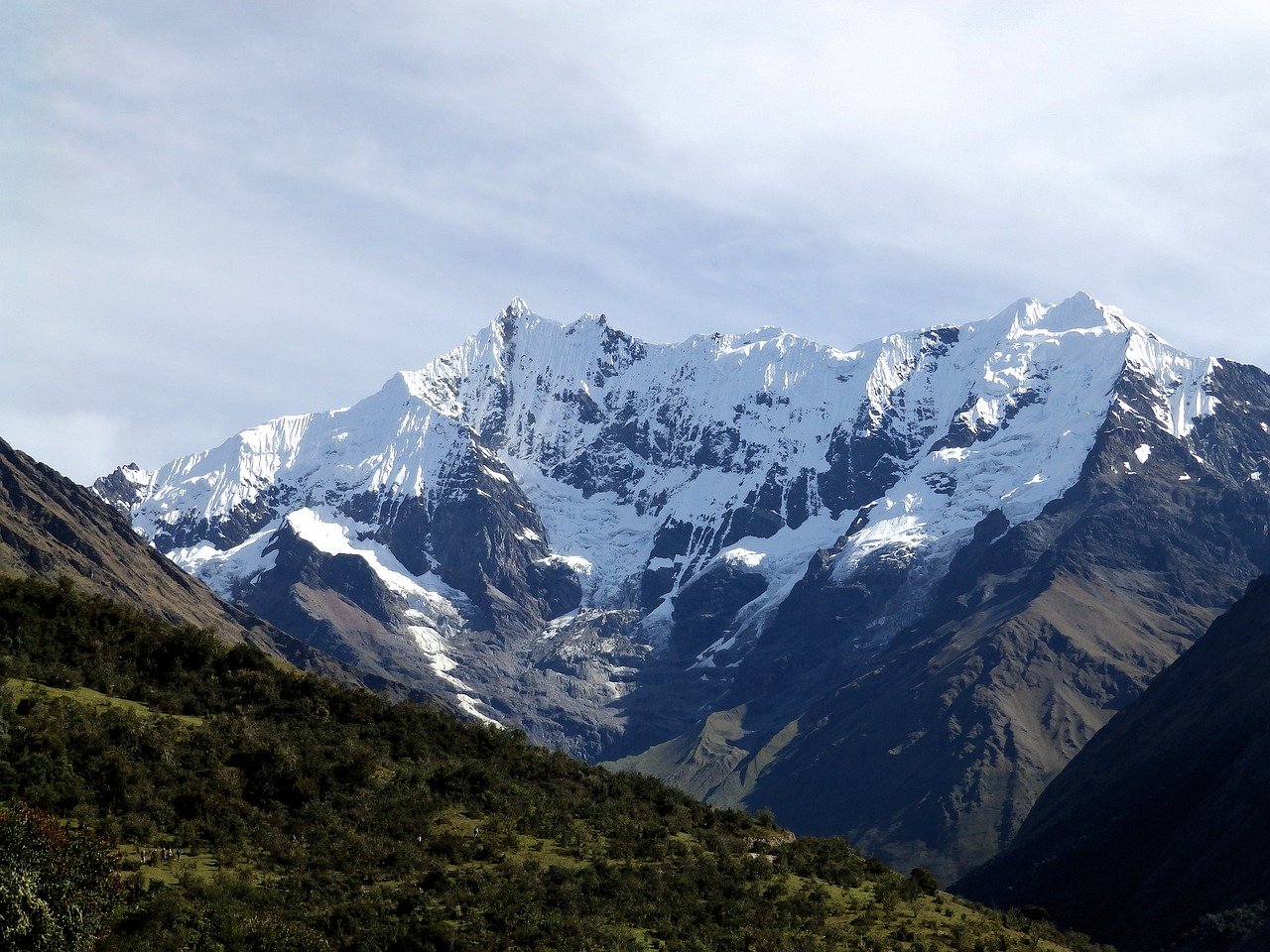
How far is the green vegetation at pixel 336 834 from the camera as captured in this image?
65750mm

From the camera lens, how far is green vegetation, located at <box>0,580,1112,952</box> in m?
65.8

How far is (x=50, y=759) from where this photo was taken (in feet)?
236

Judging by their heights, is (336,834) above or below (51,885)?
above

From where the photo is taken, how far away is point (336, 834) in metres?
75.8

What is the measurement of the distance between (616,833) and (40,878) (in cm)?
→ 3308

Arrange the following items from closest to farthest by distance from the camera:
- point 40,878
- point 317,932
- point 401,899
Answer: point 40,878 → point 317,932 → point 401,899

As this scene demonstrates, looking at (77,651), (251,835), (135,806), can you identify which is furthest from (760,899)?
(77,651)

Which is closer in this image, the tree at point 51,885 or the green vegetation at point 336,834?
the tree at point 51,885

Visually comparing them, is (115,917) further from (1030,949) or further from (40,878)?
(1030,949)

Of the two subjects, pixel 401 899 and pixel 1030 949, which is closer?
pixel 401 899

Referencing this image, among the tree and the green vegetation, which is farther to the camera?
the green vegetation

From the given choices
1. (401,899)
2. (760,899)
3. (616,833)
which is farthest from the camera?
(616,833)

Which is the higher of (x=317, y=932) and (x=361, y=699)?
(x=361, y=699)

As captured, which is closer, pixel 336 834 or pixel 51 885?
pixel 51 885
